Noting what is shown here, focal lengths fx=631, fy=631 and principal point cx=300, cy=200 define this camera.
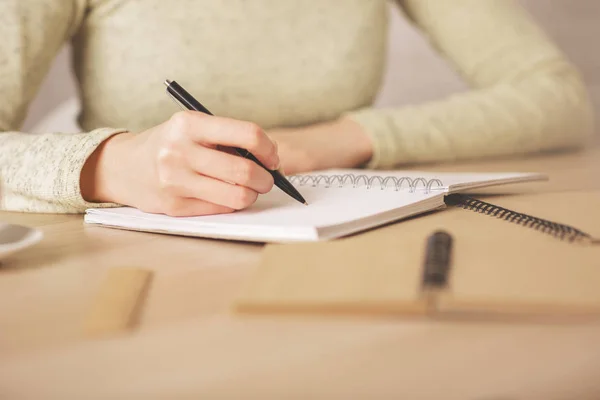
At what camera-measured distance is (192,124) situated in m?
0.57

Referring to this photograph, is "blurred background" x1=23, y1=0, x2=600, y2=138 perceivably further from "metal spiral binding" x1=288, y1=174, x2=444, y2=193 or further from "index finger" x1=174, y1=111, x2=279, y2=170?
"index finger" x1=174, y1=111, x2=279, y2=170

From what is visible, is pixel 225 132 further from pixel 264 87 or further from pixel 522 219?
pixel 264 87

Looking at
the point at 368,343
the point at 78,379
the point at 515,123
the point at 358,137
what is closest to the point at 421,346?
the point at 368,343

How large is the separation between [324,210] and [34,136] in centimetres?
37

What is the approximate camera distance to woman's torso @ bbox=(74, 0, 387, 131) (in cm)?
95

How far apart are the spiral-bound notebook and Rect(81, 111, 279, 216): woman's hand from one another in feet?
0.05

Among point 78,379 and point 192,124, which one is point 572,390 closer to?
point 78,379

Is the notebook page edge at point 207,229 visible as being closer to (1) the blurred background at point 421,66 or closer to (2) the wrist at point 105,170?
(2) the wrist at point 105,170

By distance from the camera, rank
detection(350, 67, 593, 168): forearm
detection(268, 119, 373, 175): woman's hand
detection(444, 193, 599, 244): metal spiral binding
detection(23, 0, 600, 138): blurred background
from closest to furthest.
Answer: detection(444, 193, 599, 244): metal spiral binding, detection(268, 119, 373, 175): woman's hand, detection(350, 67, 593, 168): forearm, detection(23, 0, 600, 138): blurred background

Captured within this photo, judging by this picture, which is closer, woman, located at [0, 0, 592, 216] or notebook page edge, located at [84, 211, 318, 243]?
notebook page edge, located at [84, 211, 318, 243]

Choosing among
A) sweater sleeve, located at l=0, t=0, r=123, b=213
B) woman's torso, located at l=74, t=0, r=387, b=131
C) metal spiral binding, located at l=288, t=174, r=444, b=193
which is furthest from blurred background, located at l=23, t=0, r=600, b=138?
metal spiral binding, located at l=288, t=174, r=444, b=193

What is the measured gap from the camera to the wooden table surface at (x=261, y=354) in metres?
0.32

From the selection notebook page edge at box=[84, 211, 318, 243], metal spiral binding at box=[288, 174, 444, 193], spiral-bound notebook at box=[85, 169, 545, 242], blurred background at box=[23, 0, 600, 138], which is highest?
blurred background at box=[23, 0, 600, 138]

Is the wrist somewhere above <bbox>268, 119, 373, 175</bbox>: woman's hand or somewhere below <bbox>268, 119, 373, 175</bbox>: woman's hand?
below
